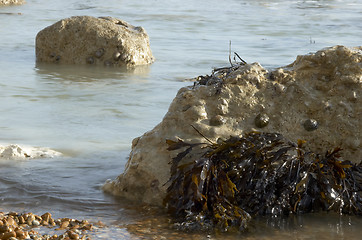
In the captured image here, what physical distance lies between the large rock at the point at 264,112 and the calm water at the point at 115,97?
344mm

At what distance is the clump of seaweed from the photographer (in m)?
3.84

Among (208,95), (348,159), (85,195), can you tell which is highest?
(208,95)

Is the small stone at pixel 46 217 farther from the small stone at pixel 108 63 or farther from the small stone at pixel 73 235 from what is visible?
the small stone at pixel 108 63

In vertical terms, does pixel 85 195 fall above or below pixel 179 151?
below

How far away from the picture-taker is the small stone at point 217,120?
427 centimetres

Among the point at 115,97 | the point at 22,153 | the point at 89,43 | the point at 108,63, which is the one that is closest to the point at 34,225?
the point at 22,153

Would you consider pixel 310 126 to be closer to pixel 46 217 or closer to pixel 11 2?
pixel 46 217

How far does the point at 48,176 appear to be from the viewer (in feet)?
15.9

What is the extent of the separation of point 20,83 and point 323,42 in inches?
356

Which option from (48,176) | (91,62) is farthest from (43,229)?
(91,62)

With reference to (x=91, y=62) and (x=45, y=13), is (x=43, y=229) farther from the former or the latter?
(x=45, y=13)

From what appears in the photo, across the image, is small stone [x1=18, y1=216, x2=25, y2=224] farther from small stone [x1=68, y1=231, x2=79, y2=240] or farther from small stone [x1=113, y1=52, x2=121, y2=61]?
small stone [x1=113, y1=52, x2=121, y2=61]

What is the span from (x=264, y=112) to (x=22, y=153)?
2.27 meters

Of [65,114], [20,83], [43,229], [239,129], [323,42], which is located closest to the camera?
[43,229]
